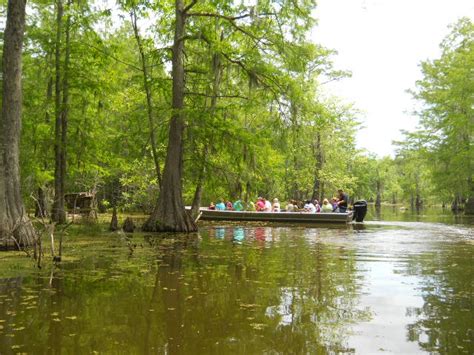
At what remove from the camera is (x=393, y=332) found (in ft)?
14.3

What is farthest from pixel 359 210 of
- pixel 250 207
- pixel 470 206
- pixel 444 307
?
pixel 444 307

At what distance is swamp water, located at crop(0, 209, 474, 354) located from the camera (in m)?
3.96

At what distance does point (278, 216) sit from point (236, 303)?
16.8 m

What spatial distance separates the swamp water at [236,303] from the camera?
396 cm

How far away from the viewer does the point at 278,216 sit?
72.2ft

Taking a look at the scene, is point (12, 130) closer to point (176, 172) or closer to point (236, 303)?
point (176, 172)

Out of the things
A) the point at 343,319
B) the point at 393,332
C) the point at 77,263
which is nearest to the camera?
the point at 393,332

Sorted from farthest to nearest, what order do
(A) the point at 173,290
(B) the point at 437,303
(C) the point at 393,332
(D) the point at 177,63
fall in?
(D) the point at 177,63 → (A) the point at 173,290 → (B) the point at 437,303 → (C) the point at 393,332

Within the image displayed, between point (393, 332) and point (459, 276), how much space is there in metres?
3.49

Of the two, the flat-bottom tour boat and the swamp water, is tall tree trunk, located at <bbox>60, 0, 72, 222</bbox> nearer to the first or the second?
the flat-bottom tour boat

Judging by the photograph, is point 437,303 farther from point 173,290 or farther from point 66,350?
point 66,350

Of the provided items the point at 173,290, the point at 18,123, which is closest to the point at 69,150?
the point at 18,123

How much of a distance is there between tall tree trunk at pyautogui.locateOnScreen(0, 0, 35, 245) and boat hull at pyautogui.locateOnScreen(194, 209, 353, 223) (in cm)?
1228

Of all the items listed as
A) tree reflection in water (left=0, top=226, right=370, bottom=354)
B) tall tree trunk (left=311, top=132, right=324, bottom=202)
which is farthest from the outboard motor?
tall tree trunk (left=311, top=132, right=324, bottom=202)
